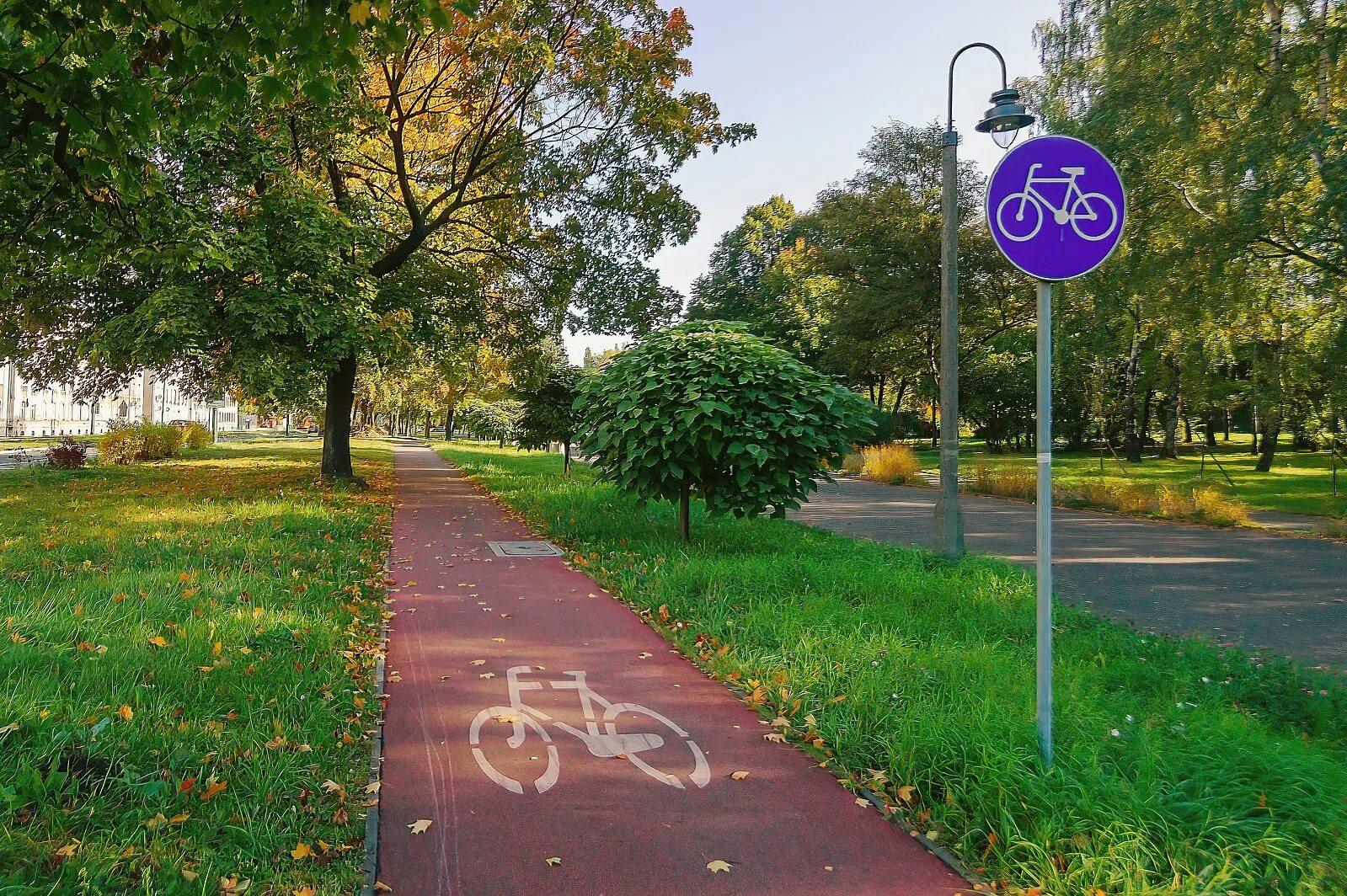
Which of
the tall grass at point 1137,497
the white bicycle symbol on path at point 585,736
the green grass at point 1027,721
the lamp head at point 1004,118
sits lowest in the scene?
the white bicycle symbol on path at point 585,736

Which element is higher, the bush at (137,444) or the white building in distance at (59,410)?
the white building in distance at (59,410)

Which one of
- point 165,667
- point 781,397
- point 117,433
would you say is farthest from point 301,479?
point 165,667

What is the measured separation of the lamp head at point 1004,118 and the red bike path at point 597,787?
6851mm

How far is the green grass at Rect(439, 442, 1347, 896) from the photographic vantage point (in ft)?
10.2

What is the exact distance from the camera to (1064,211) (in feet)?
12.8

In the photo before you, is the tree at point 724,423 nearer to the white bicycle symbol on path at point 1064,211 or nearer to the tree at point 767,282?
the white bicycle symbol on path at point 1064,211

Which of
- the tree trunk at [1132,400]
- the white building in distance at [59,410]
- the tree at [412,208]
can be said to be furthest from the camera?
the white building in distance at [59,410]

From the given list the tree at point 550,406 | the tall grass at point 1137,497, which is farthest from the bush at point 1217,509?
the tree at point 550,406

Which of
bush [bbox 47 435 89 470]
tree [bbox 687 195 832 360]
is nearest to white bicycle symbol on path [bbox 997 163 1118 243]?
bush [bbox 47 435 89 470]

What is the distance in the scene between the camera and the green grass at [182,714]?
299 cm

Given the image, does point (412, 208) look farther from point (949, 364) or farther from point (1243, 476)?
point (1243, 476)

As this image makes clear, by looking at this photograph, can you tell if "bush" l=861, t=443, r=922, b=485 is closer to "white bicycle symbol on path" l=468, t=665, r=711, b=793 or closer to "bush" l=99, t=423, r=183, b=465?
"white bicycle symbol on path" l=468, t=665, r=711, b=793

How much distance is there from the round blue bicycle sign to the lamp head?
574 cm

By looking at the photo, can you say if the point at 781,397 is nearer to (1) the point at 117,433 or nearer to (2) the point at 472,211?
(2) the point at 472,211
